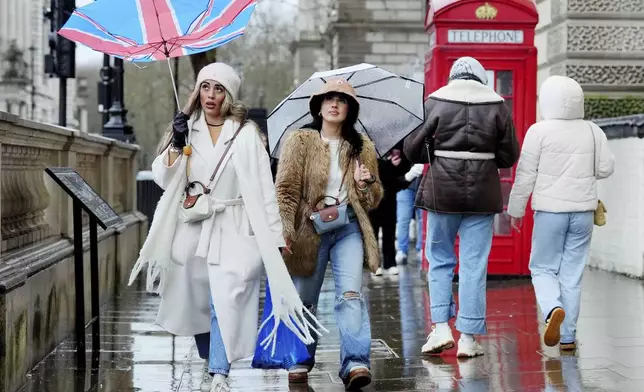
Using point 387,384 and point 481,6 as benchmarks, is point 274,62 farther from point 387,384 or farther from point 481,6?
point 387,384

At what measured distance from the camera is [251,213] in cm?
609

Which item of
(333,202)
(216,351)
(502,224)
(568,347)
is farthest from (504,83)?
(216,351)

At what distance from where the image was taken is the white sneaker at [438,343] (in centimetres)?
759

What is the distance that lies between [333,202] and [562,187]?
198cm

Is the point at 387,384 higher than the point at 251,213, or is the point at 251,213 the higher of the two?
the point at 251,213

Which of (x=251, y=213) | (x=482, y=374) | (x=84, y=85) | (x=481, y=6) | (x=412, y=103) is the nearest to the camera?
(x=251, y=213)

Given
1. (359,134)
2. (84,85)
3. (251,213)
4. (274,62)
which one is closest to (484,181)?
(359,134)

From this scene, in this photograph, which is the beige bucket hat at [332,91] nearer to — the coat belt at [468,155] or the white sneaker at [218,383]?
the coat belt at [468,155]

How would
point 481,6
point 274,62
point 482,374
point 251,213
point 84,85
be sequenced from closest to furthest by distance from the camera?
point 251,213 → point 482,374 → point 481,6 → point 274,62 → point 84,85

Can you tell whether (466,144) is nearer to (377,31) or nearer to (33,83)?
(377,31)

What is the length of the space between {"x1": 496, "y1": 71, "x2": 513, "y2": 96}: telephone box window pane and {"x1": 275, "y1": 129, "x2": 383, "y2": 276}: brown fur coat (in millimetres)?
→ 4948

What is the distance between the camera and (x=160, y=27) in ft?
21.4

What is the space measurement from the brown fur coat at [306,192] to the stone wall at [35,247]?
5.25 feet

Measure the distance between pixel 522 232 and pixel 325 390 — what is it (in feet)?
18.6
